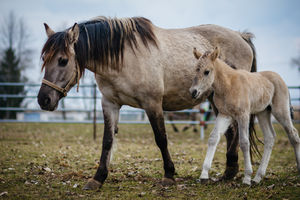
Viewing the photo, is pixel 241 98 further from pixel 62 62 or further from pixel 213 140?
pixel 62 62

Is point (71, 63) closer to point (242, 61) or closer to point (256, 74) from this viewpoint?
point (256, 74)

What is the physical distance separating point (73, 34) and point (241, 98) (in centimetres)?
237

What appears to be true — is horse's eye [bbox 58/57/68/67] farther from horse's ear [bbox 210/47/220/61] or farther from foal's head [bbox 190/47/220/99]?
horse's ear [bbox 210/47/220/61]

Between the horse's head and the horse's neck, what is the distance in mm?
1934

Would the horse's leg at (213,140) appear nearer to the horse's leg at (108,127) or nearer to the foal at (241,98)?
the foal at (241,98)

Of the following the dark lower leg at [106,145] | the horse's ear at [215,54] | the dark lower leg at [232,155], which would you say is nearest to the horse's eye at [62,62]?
the dark lower leg at [106,145]

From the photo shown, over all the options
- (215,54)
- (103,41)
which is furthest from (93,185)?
(215,54)

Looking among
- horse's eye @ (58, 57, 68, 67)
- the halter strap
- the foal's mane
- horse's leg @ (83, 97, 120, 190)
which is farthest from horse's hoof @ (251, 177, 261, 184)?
horse's eye @ (58, 57, 68, 67)

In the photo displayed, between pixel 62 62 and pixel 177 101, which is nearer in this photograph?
pixel 62 62

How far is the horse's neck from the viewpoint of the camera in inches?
150

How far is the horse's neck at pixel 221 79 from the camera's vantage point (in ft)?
12.5

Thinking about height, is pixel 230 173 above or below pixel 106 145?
below

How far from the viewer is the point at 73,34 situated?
3.66 m

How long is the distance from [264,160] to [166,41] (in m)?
2.31
